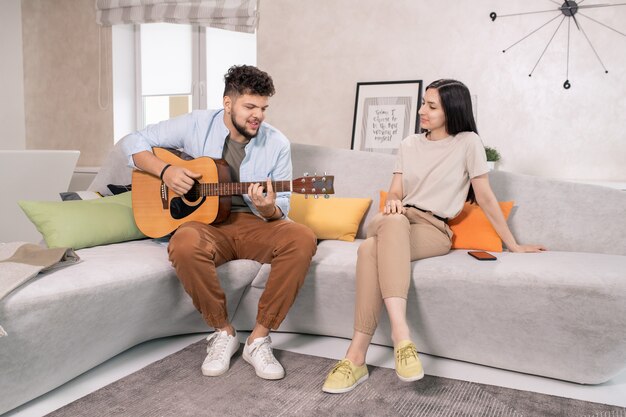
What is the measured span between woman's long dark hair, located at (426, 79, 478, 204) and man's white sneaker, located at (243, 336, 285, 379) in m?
1.07

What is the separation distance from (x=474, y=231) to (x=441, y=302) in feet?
1.42

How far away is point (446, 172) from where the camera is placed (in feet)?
7.41

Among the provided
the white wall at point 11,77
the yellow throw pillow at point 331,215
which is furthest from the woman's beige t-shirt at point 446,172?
the white wall at point 11,77

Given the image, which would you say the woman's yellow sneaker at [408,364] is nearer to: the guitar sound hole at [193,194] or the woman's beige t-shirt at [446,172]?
the woman's beige t-shirt at [446,172]

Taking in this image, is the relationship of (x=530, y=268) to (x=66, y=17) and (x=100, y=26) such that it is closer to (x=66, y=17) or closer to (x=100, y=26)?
(x=100, y=26)

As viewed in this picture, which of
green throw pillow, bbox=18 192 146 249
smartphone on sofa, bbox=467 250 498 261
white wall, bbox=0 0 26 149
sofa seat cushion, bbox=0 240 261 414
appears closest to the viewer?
sofa seat cushion, bbox=0 240 261 414

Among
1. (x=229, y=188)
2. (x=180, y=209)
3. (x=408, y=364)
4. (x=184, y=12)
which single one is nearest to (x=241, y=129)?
(x=229, y=188)

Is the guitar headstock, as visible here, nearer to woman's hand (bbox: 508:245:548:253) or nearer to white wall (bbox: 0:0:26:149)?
woman's hand (bbox: 508:245:548:253)

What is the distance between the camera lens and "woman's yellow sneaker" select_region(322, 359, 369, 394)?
1.79 meters

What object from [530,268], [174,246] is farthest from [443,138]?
[174,246]

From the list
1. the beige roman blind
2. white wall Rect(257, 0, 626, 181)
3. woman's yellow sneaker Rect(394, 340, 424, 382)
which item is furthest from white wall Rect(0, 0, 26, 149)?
woman's yellow sneaker Rect(394, 340, 424, 382)

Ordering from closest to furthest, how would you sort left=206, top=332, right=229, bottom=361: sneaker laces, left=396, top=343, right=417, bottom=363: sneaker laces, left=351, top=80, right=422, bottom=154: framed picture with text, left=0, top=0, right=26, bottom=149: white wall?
left=396, top=343, right=417, bottom=363: sneaker laces < left=206, top=332, right=229, bottom=361: sneaker laces < left=351, top=80, right=422, bottom=154: framed picture with text < left=0, top=0, right=26, bottom=149: white wall

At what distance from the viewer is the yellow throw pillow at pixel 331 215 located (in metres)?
2.59

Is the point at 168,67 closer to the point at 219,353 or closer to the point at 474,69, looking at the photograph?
the point at 474,69
